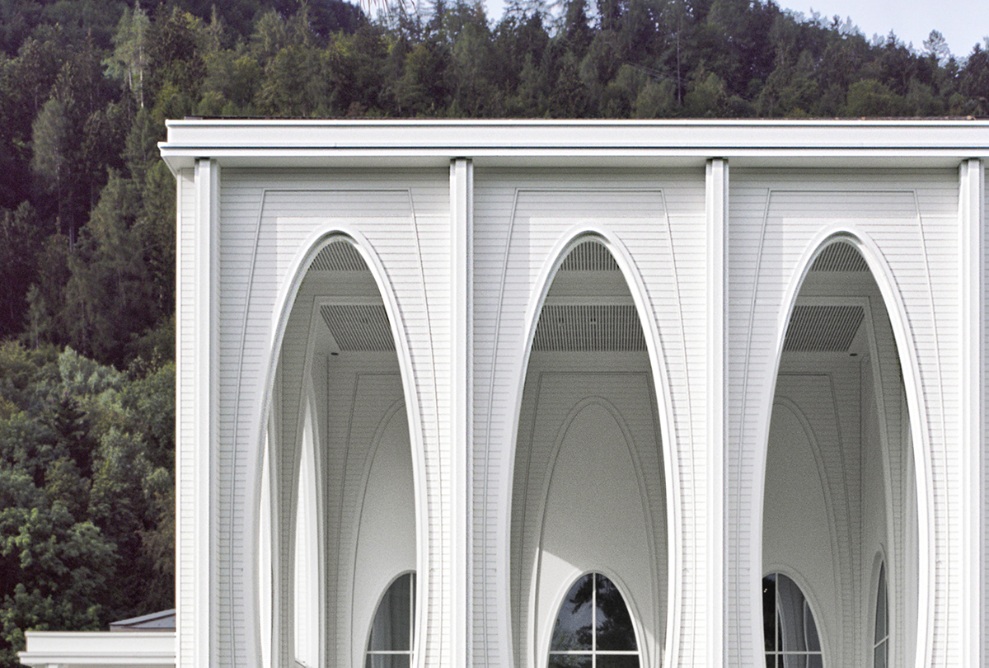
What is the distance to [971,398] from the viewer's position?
75.0ft

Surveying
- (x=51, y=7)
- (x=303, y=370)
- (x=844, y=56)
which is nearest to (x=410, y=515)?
(x=303, y=370)

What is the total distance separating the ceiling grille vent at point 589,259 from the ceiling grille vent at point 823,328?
11.2 feet

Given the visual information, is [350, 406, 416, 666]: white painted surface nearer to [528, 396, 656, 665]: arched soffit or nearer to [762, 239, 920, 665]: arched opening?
[528, 396, 656, 665]: arched soffit

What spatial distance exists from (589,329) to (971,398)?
7935 mm

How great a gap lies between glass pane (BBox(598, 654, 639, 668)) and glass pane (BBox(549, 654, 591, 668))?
9.5 inches

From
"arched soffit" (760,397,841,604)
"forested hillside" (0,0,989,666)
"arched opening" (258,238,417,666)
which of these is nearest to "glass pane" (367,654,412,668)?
"arched opening" (258,238,417,666)

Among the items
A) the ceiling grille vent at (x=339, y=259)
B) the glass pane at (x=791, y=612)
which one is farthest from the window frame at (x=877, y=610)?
the ceiling grille vent at (x=339, y=259)

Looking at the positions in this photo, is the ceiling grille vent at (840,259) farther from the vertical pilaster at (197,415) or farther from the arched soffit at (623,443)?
the vertical pilaster at (197,415)

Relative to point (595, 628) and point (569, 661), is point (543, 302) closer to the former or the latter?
point (595, 628)

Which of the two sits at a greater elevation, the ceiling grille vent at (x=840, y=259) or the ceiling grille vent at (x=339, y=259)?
the ceiling grille vent at (x=339, y=259)

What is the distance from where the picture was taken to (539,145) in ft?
75.8

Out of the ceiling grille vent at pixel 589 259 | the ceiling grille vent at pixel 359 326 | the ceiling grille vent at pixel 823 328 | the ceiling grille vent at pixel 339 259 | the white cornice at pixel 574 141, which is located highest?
the white cornice at pixel 574 141

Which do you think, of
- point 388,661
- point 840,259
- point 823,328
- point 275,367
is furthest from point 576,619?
point 275,367

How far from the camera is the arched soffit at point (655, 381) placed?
74.2ft
